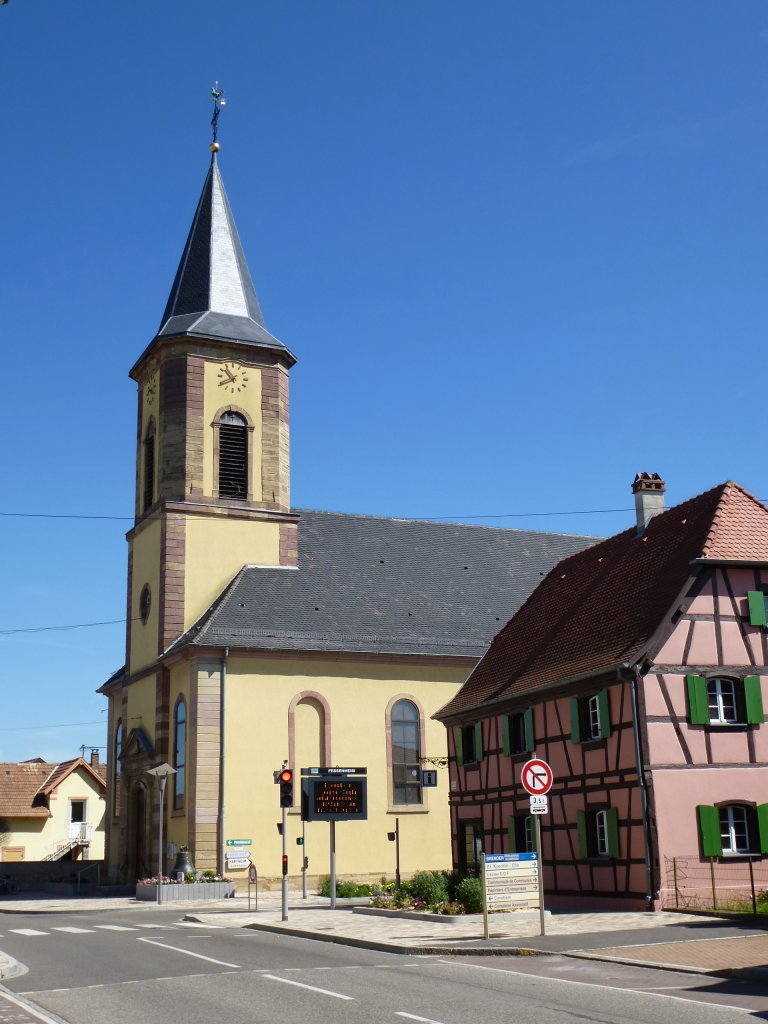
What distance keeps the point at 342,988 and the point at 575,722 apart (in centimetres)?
1387

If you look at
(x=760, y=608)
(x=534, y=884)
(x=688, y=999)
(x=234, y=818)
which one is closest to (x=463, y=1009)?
(x=688, y=999)

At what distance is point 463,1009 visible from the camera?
36.0 ft

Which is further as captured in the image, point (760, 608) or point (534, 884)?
point (760, 608)

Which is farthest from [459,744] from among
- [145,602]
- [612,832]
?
[145,602]

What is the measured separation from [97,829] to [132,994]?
176 feet

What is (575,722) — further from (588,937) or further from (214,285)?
(214,285)

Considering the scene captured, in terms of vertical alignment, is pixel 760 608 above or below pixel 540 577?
below

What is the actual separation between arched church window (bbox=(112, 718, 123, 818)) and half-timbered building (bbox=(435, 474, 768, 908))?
17.1m

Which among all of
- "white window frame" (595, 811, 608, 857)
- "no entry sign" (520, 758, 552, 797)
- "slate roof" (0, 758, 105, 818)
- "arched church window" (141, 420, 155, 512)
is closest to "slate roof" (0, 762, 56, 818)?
"slate roof" (0, 758, 105, 818)

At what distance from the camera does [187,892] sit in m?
32.9

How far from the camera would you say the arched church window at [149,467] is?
140 ft

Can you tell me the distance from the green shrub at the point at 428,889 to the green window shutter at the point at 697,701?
Answer: 593 cm

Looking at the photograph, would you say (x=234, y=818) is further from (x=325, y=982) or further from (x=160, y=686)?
(x=325, y=982)

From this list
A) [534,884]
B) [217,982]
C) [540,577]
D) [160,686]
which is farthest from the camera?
[540,577]
